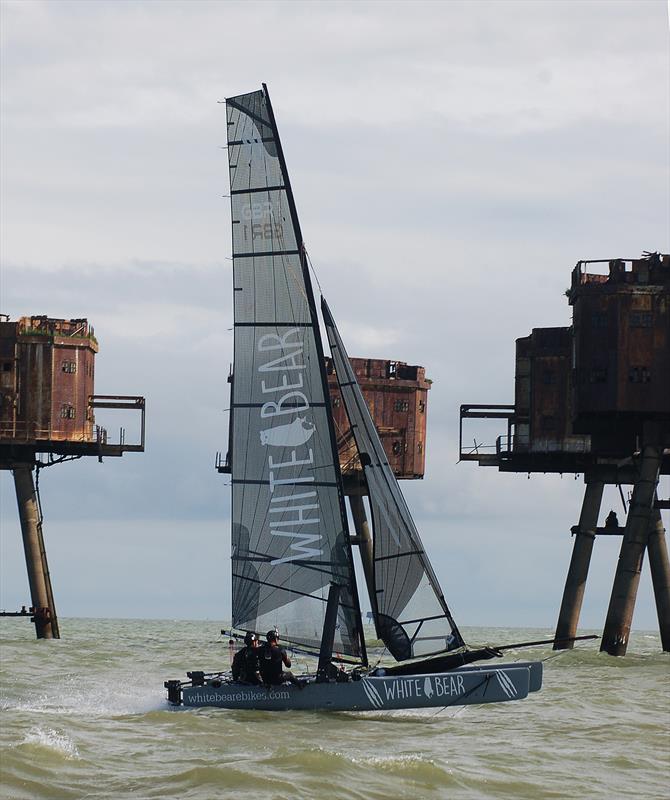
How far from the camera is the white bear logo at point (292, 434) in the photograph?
106 ft

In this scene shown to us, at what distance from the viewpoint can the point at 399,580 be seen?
3164 cm

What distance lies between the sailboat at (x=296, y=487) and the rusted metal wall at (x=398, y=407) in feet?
88.4

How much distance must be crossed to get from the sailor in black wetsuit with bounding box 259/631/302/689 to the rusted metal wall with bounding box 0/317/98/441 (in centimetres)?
2704

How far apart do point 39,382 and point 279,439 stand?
2591 centimetres

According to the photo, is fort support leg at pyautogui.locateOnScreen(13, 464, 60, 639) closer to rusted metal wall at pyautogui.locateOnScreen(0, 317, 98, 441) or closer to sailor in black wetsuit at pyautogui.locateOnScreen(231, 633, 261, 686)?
rusted metal wall at pyautogui.locateOnScreen(0, 317, 98, 441)

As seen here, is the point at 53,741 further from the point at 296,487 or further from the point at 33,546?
the point at 33,546

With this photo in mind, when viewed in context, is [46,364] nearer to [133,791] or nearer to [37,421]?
[37,421]

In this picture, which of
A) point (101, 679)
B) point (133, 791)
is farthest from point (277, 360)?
point (101, 679)

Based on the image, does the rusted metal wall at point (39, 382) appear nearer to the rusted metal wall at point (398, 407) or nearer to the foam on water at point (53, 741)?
the rusted metal wall at point (398, 407)

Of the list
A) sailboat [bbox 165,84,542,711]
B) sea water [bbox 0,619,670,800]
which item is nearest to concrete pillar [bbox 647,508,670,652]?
sea water [bbox 0,619,670,800]

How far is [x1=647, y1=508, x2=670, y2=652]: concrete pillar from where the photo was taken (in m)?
56.8

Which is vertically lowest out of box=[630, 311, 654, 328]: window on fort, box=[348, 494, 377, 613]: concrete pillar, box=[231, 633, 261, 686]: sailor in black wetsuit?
box=[231, 633, 261, 686]: sailor in black wetsuit

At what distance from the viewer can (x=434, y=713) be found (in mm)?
32250

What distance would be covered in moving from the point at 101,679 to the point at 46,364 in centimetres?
1704
